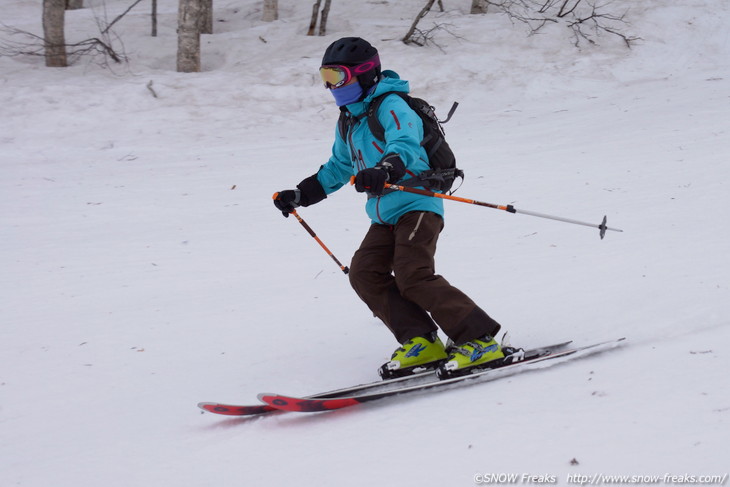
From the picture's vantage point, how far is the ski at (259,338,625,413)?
350 cm

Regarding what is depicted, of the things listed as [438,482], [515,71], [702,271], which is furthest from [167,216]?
[515,71]

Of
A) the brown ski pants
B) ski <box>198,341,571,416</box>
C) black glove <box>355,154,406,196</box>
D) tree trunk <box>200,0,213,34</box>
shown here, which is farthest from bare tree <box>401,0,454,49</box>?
black glove <box>355,154,406,196</box>

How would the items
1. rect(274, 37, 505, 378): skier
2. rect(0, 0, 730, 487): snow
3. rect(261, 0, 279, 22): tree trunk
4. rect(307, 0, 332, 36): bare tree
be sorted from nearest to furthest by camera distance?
rect(0, 0, 730, 487): snow < rect(274, 37, 505, 378): skier < rect(307, 0, 332, 36): bare tree < rect(261, 0, 279, 22): tree trunk

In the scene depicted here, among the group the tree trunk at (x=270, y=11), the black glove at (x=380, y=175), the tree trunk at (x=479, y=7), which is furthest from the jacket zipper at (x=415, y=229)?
the tree trunk at (x=270, y=11)

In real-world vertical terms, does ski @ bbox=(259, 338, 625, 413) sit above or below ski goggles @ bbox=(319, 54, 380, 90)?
below

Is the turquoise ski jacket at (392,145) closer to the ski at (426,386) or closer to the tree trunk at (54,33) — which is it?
the ski at (426,386)

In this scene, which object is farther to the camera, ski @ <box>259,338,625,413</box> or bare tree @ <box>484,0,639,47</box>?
bare tree @ <box>484,0,639,47</box>

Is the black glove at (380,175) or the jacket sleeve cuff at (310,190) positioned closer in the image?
the black glove at (380,175)

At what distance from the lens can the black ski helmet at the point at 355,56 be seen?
3.89m

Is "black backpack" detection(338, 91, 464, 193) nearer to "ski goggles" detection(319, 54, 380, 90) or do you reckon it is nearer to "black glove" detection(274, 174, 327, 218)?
"ski goggles" detection(319, 54, 380, 90)

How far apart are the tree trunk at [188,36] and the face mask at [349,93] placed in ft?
34.2

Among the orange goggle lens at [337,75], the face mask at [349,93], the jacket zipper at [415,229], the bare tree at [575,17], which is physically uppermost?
the orange goggle lens at [337,75]

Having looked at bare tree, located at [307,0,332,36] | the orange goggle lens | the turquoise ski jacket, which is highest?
the orange goggle lens

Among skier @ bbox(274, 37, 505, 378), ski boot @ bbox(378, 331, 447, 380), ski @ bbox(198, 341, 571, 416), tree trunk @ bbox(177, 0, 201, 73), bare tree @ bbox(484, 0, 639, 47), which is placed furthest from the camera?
bare tree @ bbox(484, 0, 639, 47)
